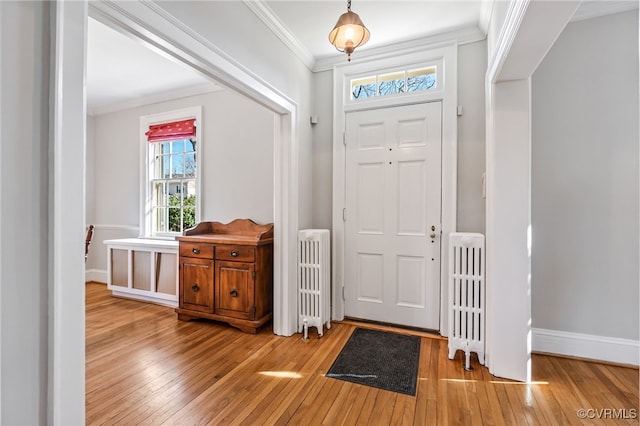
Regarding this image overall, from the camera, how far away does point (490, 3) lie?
6.97 feet

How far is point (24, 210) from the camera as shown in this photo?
2.96 feet

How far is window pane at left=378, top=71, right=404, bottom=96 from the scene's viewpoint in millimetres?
2891

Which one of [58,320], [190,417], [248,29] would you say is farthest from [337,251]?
[58,320]

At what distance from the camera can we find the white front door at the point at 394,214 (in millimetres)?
2740

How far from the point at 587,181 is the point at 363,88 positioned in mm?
2133

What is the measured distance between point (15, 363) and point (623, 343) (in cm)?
358

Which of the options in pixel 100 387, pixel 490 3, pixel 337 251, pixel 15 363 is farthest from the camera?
pixel 337 251

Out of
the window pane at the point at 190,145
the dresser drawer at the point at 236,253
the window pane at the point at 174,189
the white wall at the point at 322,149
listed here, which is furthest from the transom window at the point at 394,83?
the window pane at the point at 174,189

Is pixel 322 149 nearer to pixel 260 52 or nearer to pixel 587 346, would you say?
pixel 260 52

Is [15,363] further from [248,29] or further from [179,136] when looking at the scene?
[179,136]

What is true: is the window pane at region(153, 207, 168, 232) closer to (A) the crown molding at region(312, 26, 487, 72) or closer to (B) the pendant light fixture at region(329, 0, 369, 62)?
(A) the crown molding at region(312, 26, 487, 72)

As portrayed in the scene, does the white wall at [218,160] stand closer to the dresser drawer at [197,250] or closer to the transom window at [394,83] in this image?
the dresser drawer at [197,250]

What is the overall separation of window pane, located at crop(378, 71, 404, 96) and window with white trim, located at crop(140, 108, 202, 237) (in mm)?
2317

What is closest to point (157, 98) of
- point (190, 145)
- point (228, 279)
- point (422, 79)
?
point (190, 145)
